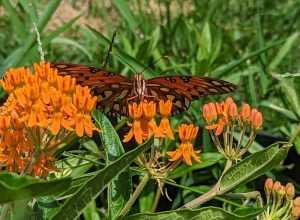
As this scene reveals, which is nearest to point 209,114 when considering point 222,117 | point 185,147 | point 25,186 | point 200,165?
point 222,117

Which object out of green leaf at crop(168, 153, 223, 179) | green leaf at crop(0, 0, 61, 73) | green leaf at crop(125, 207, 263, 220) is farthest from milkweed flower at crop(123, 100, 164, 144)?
green leaf at crop(0, 0, 61, 73)

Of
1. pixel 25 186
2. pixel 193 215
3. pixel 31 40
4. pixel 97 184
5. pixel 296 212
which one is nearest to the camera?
pixel 25 186

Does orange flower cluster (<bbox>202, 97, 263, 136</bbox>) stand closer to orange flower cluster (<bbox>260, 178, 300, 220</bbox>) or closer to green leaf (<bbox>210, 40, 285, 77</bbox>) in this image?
orange flower cluster (<bbox>260, 178, 300, 220</bbox>)

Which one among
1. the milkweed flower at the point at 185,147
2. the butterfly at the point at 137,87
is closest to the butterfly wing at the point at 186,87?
the butterfly at the point at 137,87

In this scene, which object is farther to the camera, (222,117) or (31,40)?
(31,40)

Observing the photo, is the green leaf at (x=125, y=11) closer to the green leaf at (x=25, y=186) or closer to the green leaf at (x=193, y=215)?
the green leaf at (x=193, y=215)

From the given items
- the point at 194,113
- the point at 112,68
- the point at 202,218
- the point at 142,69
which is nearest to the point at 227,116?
the point at 202,218

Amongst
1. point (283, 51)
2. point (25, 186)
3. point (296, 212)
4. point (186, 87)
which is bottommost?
point (296, 212)

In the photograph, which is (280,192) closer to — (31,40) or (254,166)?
(254,166)
